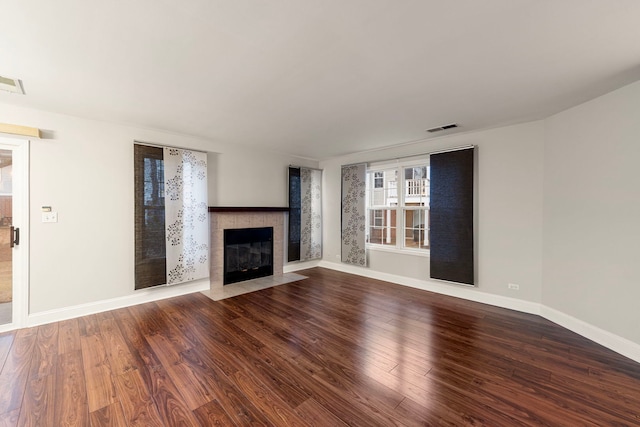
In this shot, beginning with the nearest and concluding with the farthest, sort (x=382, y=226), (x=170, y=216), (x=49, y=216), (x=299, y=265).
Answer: (x=49, y=216)
(x=170, y=216)
(x=382, y=226)
(x=299, y=265)

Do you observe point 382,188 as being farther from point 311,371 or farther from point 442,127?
point 311,371

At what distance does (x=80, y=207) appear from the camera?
3.41 metres

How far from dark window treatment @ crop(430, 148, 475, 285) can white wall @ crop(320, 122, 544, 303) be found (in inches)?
6.2

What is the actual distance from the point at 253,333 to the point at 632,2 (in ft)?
12.8

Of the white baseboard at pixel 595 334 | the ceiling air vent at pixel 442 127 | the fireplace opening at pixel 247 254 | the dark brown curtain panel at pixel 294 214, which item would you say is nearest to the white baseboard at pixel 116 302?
the fireplace opening at pixel 247 254

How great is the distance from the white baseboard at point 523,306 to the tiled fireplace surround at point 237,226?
157 centimetres

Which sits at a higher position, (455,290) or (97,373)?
(455,290)

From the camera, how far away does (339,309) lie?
361 cm

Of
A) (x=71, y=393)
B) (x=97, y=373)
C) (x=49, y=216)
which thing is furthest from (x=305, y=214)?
(x=71, y=393)

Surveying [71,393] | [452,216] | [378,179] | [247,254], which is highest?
[378,179]

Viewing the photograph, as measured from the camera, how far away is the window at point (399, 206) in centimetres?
466

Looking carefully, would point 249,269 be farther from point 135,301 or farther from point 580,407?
point 580,407

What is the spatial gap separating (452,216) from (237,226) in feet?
12.4

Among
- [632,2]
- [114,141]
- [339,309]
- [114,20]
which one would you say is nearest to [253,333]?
[339,309]
